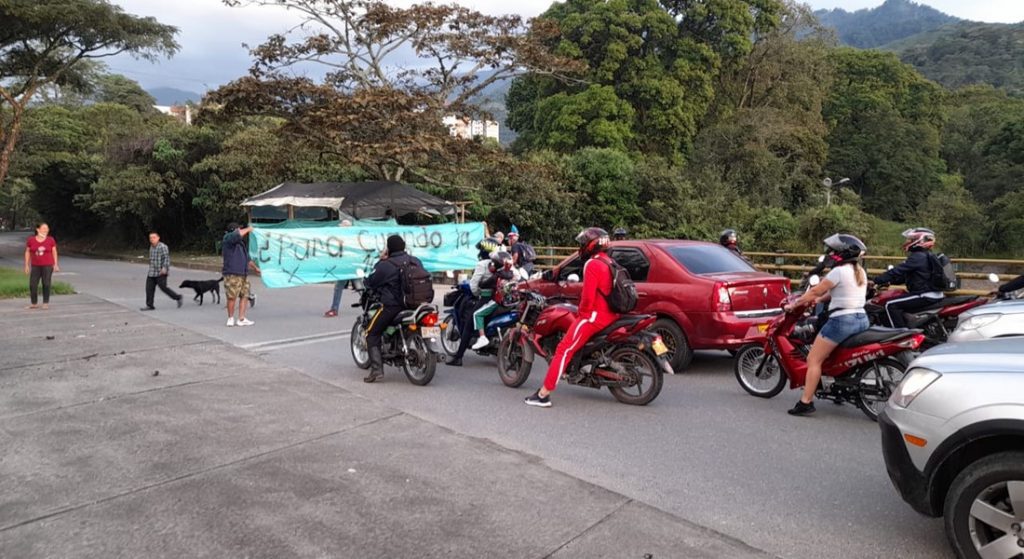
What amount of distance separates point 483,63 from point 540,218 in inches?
236

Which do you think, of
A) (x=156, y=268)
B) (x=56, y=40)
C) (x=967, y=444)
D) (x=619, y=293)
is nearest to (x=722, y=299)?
(x=619, y=293)

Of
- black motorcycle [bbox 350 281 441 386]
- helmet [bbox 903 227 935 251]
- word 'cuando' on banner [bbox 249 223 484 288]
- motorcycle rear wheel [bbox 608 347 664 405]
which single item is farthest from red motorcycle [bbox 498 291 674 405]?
word 'cuando' on banner [bbox 249 223 484 288]

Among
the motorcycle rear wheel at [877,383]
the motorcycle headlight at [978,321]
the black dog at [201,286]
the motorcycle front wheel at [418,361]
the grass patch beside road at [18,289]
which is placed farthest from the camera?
the grass patch beside road at [18,289]

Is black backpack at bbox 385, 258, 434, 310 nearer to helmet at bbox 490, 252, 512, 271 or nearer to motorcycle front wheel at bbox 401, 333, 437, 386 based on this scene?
motorcycle front wheel at bbox 401, 333, 437, 386

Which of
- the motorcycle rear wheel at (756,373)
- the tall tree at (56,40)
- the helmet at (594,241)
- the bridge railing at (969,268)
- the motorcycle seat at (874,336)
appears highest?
the tall tree at (56,40)

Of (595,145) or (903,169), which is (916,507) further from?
(903,169)

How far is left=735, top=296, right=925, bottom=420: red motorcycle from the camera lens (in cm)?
590

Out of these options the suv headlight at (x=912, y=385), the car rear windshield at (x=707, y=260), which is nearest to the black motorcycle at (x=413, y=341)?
the car rear windshield at (x=707, y=260)

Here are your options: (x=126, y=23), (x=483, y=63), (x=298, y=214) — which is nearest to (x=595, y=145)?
(x=483, y=63)

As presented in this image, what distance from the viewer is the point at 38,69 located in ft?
85.8

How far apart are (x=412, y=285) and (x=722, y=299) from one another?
345 centimetres

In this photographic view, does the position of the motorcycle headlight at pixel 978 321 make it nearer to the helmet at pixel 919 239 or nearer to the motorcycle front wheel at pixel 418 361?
the helmet at pixel 919 239

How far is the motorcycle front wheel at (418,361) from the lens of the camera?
24.7 feet

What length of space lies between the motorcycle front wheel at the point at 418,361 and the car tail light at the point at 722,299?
319cm
